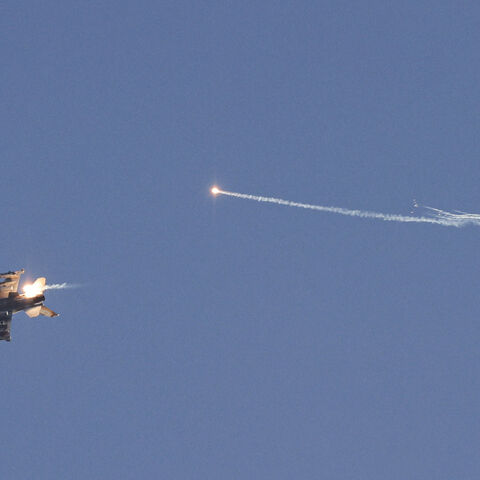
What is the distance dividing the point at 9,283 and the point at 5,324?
7616 mm

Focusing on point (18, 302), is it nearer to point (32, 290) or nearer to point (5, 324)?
point (32, 290)

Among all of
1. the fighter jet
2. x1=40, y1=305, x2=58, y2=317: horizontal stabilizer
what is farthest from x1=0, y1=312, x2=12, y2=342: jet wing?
x1=40, y1=305, x2=58, y2=317: horizontal stabilizer

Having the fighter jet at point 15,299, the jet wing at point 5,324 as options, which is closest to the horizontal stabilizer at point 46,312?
the fighter jet at point 15,299

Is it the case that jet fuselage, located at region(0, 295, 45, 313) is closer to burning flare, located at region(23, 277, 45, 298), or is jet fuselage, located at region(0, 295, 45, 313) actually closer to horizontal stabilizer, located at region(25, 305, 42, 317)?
horizontal stabilizer, located at region(25, 305, 42, 317)

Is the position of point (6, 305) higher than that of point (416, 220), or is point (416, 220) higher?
point (416, 220)

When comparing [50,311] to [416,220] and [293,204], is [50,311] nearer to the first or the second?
[293,204]

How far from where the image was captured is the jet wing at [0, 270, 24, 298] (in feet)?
607

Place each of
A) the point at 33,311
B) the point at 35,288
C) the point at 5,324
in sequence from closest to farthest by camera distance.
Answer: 1. the point at 5,324
2. the point at 33,311
3. the point at 35,288

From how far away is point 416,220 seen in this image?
19175 centimetres

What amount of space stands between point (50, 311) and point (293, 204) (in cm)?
5006

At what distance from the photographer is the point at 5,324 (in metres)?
183

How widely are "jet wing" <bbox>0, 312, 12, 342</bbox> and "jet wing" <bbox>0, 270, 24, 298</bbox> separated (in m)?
3.58

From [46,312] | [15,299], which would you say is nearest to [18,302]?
[15,299]

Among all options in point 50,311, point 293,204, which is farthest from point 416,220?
point 50,311
